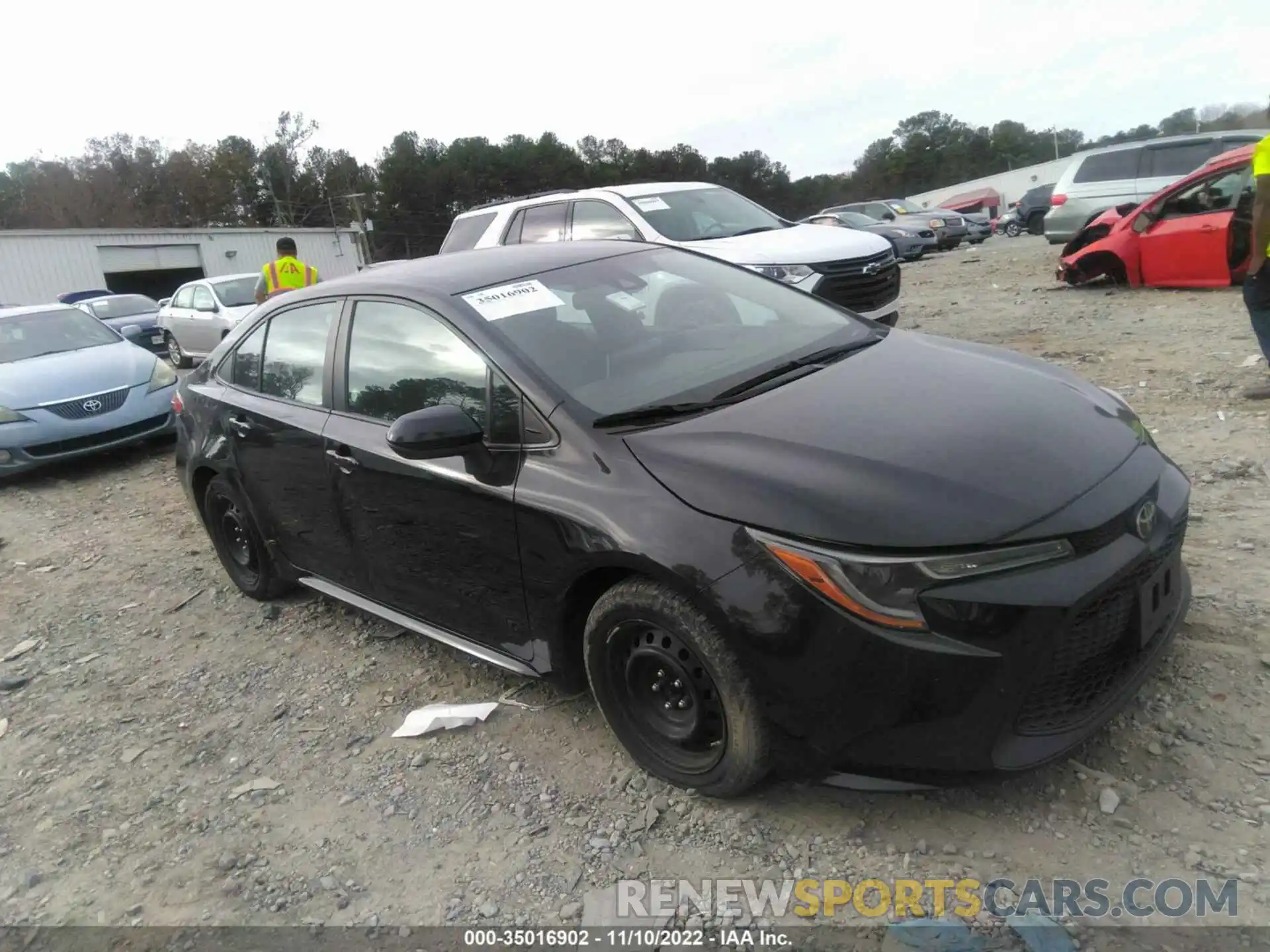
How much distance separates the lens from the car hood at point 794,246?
748 cm

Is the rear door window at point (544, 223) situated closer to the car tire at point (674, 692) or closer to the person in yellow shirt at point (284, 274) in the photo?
the person in yellow shirt at point (284, 274)

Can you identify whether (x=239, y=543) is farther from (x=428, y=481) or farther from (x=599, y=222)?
(x=599, y=222)

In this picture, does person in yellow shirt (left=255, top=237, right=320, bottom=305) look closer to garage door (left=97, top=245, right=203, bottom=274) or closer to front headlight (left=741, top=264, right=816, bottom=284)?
front headlight (left=741, top=264, right=816, bottom=284)

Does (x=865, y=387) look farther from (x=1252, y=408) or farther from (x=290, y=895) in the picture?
(x=1252, y=408)

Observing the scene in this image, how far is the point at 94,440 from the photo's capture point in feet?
25.5

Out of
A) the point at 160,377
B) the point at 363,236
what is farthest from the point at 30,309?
the point at 363,236

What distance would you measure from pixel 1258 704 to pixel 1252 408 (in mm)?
→ 3424

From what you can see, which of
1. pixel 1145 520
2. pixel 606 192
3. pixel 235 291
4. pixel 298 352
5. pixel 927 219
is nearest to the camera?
pixel 1145 520

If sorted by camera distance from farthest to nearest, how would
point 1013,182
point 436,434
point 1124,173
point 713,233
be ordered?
1. point 1013,182
2. point 1124,173
3. point 713,233
4. point 436,434

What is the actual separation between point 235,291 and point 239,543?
10.6 m

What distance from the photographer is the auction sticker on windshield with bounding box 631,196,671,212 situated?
8367 millimetres

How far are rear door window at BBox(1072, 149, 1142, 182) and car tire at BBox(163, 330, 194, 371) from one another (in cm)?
1424

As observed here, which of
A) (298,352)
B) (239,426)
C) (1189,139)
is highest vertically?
(1189,139)

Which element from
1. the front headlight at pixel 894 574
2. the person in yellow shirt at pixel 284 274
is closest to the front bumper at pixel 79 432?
the person in yellow shirt at pixel 284 274
